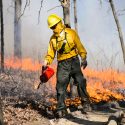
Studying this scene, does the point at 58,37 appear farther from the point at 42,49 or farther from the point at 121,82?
the point at 42,49

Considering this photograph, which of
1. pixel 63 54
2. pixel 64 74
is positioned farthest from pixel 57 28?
pixel 64 74

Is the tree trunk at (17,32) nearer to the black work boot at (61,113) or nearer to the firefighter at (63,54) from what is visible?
the firefighter at (63,54)

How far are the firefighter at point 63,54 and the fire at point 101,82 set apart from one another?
9.63 ft

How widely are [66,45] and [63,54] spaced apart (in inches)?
10.3

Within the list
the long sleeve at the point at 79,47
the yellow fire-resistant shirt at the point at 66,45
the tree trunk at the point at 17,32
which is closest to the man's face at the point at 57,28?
the yellow fire-resistant shirt at the point at 66,45

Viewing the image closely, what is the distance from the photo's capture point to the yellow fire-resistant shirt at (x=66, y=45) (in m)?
10.9

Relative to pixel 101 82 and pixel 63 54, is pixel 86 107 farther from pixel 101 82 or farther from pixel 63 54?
pixel 101 82

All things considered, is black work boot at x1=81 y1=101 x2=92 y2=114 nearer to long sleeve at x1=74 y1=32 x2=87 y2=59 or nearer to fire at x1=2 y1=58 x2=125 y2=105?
long sleeve at x1=74 y1=32 x2=87 y2=59

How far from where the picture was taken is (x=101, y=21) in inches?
1647

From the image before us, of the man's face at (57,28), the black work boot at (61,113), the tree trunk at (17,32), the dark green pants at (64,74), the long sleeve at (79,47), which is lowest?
the black work boot at (61,113)

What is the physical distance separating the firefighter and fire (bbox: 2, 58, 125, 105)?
293 cm

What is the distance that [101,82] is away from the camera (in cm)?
2094

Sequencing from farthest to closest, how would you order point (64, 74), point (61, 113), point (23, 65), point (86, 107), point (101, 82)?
point (23, 65) → point (101, 82) → point (86, 107) → point (64, 74) → point (61, 113)

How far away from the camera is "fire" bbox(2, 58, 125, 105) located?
1505 cm
